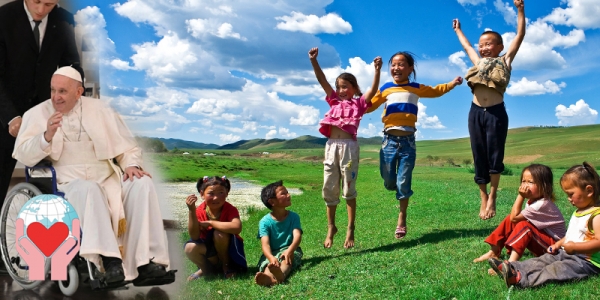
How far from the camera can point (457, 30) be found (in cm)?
545

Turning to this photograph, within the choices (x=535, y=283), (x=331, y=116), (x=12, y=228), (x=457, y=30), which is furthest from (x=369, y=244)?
(x=12, y=228)

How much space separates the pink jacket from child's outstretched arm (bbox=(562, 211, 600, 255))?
1.87 m

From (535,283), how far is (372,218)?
10.8 feet

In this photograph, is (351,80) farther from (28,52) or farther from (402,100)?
(28,52)

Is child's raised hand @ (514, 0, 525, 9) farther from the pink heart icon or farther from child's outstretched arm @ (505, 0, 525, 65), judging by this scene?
the pink heart icon

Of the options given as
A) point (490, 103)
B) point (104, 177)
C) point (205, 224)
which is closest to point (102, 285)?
point (104, 177)

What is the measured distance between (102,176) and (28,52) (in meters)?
0.89

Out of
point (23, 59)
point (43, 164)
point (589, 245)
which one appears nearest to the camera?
point (43, 164)

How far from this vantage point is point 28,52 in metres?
3.33

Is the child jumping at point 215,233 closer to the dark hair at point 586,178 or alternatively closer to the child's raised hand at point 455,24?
the dark hair at point 586,178

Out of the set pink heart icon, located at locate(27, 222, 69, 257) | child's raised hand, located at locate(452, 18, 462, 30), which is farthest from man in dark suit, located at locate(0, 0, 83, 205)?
child's raised hand, located at locate(452, 18, 462, 30)

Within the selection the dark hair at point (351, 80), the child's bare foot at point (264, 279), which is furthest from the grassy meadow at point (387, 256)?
the dark hair at point (351, 80)

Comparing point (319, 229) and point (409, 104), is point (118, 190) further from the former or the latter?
point (319, 229)

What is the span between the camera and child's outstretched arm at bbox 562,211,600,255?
3.51 meters
